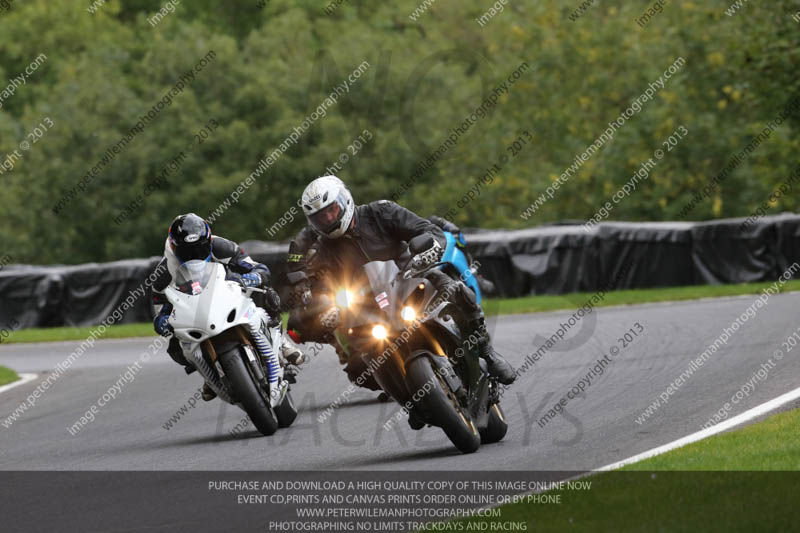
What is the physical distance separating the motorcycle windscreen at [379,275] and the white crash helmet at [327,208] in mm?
483

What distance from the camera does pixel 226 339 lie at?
414 inches

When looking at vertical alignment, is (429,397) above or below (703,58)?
above

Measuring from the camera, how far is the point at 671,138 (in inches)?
1524

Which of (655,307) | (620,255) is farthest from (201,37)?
(655,307)

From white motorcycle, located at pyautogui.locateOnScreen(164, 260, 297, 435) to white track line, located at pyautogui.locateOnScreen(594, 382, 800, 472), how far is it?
3.08 meters

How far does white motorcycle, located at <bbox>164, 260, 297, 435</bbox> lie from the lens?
1042 cm

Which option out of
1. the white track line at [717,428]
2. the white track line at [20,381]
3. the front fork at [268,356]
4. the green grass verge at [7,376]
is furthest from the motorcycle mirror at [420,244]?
the green grass verge at [7,376]

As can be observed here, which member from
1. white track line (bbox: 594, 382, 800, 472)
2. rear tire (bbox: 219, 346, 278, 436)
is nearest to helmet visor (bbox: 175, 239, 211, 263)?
rear tire (bbox: 219, 346, 278, 436)

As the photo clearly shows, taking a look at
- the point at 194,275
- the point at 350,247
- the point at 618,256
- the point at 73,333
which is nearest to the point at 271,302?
the point at 194,275

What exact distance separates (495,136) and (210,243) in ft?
116

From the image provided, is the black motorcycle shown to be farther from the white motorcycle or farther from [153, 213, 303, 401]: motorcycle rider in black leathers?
[153, 213, 303, 401]: motorcycle rider in black leathers

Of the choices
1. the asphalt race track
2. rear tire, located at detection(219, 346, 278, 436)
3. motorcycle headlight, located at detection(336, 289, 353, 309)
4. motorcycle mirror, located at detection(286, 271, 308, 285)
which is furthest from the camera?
rear tire, located at detection(219, 346, 278, 436)

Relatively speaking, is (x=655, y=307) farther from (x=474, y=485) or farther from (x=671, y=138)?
(x=671, y=138)

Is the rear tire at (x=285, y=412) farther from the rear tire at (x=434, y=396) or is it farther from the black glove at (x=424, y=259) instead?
the black glove at (x=424, y=259)
